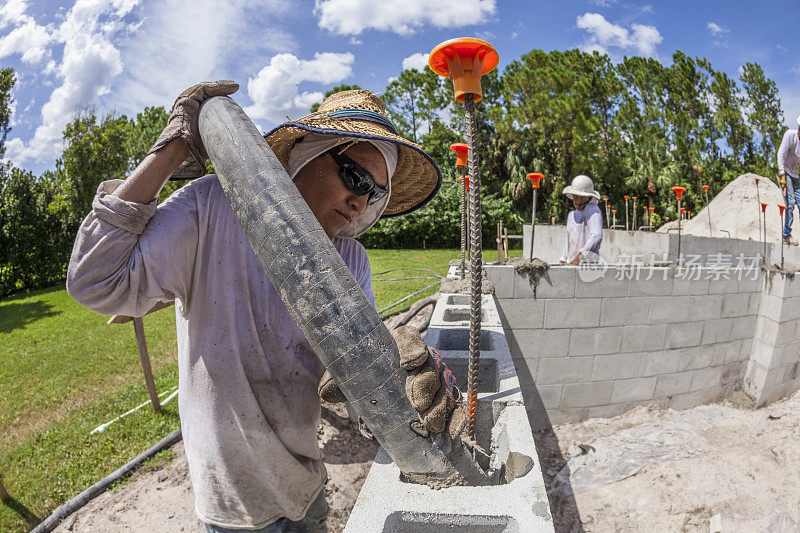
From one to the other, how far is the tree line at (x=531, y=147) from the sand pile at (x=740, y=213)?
5.97 metres

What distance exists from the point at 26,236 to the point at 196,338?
1640 centimetres

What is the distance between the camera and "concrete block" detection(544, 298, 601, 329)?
210 inches

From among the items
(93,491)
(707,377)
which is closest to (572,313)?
(707,377)

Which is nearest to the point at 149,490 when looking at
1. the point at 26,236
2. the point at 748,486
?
the point at 748,486

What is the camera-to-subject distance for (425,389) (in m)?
1.05

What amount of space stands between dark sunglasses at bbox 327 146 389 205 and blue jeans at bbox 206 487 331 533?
3.56 feet

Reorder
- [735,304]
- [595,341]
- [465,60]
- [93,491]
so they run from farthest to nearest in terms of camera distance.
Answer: [735,304] < [595,341] < [93,491] < [465,60]

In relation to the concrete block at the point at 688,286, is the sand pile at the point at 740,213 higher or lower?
higher

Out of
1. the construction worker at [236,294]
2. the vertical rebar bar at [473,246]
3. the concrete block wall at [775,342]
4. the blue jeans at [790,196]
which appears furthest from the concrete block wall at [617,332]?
the construction worker at [236,294]

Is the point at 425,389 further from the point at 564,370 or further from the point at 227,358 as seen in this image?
the point at 564,370

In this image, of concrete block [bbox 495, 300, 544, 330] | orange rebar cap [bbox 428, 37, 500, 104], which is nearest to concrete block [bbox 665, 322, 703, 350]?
concrete block [bbox 495, 300, 544, 330]

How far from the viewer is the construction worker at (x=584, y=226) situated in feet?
18.4

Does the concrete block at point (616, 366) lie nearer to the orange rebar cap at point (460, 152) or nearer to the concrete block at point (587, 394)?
the concrete block at point (587, 394)

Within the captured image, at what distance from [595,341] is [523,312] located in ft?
3.48
